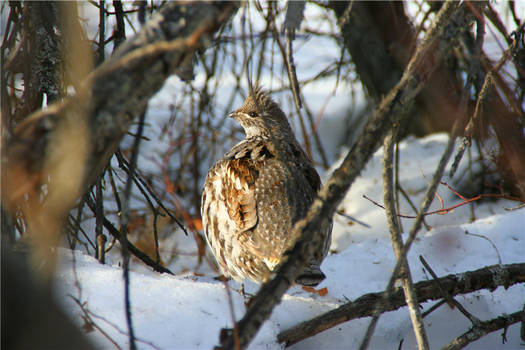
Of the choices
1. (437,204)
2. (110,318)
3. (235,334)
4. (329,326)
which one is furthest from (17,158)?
(437,204)

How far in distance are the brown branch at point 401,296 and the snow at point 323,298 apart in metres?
0.13

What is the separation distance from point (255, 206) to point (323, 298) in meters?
0.73

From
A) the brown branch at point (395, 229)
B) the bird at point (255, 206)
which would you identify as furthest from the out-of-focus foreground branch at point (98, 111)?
Result: the bird at point (255, 206)

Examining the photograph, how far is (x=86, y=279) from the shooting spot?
2.34 metres

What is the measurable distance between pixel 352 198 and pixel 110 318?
3758mm

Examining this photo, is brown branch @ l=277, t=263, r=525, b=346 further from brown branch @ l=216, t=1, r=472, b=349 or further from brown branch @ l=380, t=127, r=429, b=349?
brown branch @ l=216, t=1, r=472, b=349

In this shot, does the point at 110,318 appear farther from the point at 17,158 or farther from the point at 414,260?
the point at 414,260

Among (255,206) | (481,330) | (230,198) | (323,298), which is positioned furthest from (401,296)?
(230,198)

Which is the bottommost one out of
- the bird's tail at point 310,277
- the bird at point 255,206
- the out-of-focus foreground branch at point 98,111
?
the out-of-focus foreground branch at point 98,111

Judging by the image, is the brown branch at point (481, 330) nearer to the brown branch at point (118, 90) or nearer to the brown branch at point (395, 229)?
the brown branch at point (395, 229)

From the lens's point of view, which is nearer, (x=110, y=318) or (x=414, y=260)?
(x=110, y=318)

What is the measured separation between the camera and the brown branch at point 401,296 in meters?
2.33

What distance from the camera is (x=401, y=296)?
2.47 meters

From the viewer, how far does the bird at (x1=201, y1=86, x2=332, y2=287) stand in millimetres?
2895
